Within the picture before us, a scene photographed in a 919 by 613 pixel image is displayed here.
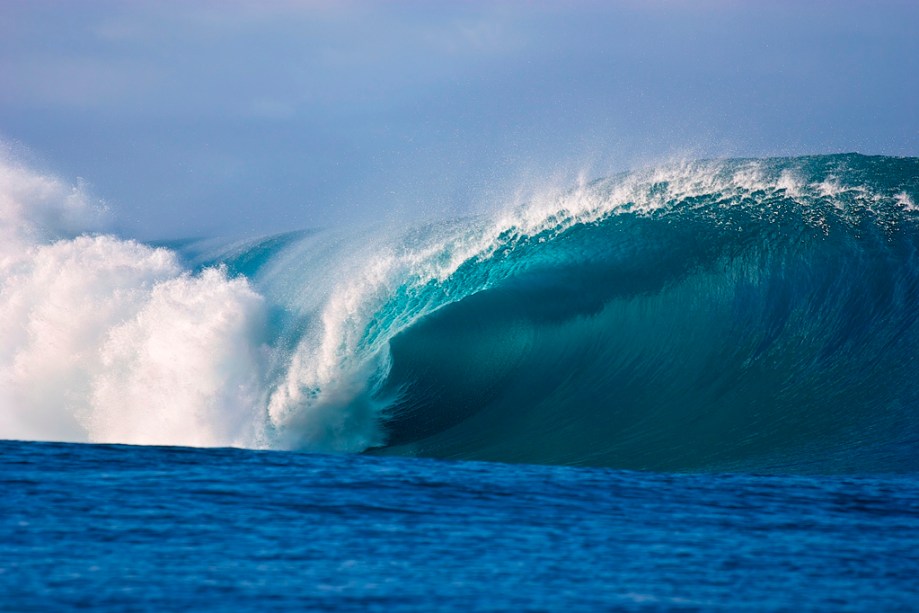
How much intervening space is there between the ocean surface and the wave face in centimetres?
3

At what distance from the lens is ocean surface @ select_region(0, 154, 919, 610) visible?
3.73 meters

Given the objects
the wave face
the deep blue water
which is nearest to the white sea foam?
the wave face

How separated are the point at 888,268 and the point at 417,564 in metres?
8.94

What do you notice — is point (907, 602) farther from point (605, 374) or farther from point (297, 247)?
point (297, 247)

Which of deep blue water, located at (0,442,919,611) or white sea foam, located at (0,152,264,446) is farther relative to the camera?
white sea foam, located at (0,152,264,446)

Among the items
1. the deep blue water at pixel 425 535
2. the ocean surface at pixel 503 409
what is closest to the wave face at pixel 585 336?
the ocean surface at pixel 503 409

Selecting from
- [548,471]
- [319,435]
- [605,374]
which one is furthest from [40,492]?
[605,374]

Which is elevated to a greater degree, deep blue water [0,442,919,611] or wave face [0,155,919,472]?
wave face [0,155,919,472]

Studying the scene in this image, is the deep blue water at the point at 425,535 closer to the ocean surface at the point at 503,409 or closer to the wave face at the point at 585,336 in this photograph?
the ocean surface at the point at 503,409

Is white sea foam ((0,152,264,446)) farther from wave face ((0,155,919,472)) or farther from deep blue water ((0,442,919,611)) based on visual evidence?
deep blue water ((0,442,919,611))

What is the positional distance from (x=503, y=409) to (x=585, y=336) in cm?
145

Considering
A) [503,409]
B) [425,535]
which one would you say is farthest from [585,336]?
[425,535]

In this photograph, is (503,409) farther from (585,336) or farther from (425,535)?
(425,535)

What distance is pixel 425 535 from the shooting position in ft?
13.8
